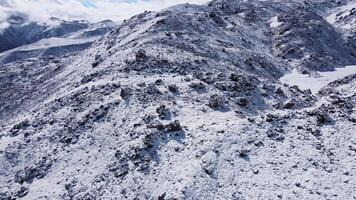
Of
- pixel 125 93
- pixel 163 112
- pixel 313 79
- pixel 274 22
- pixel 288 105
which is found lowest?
pixel 313 79

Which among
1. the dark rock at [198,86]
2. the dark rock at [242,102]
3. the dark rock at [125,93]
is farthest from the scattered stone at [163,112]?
the dark rock at [242,102]

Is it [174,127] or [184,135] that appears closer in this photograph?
[184,135]

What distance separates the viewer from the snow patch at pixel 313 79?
174 ft

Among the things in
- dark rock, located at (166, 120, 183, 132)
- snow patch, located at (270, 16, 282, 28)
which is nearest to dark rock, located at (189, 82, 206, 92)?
dark rock, located at (166, 120, 183, 132)

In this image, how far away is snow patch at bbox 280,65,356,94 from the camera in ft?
174

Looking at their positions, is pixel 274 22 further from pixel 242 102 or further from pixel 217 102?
pixel 217 102

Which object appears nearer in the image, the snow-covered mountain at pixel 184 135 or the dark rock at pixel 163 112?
the snow-covered mountain at pixel 184 135

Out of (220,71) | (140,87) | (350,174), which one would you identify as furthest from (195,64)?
(350,174)

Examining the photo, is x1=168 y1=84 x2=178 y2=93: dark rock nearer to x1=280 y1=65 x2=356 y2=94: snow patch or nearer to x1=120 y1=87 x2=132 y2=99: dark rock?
x1=120 y1=87 x2=132 y2=99: dark rock

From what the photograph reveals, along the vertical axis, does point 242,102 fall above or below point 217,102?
below

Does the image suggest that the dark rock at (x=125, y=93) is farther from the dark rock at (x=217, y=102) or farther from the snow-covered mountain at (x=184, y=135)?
the dark rock at (x=217, y=102)

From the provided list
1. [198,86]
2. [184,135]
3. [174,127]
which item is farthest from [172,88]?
[184,135]

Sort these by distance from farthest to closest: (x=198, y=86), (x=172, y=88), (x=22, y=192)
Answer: (x=198, y=86) → (x=172, y=88) → (x=22, y=192)

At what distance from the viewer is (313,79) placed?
5791 cm
